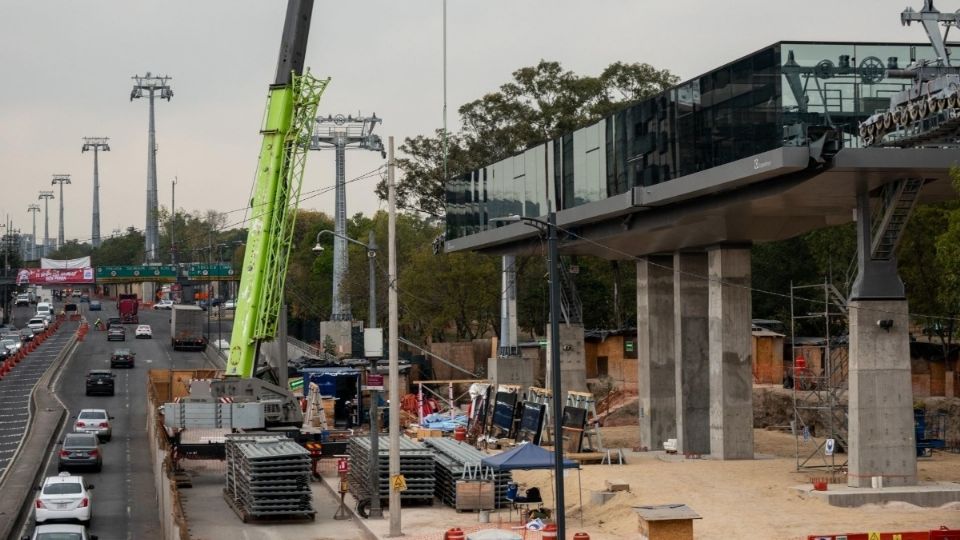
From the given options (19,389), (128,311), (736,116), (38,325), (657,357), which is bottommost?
(19,389)

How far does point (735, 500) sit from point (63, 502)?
17.6m

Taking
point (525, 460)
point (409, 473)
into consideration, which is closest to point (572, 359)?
point (409, 473)

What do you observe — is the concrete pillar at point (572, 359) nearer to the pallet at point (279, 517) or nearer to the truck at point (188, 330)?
the pallet at point (279, 517)

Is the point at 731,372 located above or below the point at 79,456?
above

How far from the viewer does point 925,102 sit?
32.7m

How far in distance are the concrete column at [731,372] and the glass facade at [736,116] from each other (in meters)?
4.90

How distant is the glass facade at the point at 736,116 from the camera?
36219mm

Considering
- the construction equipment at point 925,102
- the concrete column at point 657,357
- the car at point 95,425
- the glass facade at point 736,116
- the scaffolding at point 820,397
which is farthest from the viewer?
the car at point 95,425

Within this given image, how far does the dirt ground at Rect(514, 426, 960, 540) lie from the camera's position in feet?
109

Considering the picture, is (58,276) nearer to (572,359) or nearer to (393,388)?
(572,359)

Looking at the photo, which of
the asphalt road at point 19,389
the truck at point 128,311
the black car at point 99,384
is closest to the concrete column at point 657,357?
the asphalt road at point 19,389

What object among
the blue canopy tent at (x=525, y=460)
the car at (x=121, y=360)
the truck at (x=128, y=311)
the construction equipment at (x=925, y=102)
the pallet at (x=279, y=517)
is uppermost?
the construction equipment at (x=925, y=102)

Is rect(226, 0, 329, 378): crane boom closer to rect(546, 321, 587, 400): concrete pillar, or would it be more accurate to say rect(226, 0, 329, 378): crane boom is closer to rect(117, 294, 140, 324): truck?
rect(546, 321, 587, 400): concrete pillar

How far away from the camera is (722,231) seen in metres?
44.8
